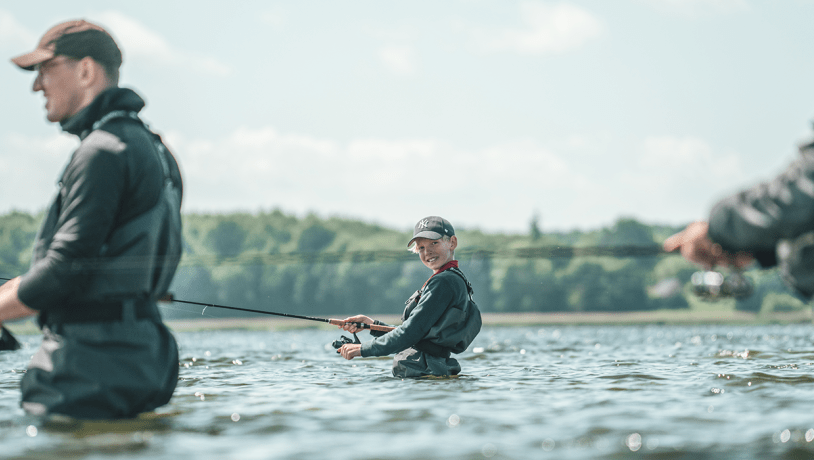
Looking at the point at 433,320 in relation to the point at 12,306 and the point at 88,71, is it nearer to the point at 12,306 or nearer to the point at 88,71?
the point at 88,71

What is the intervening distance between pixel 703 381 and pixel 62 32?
6264 mm

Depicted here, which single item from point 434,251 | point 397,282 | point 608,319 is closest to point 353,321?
point 434,251

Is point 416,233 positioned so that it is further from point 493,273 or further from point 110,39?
point 493,273

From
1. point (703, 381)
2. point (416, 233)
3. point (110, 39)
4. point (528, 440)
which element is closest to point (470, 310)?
point (416, 233)

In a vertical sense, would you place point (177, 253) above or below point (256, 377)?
above

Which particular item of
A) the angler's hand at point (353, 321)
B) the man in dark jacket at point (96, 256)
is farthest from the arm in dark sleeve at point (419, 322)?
the man in dark jacket at point (96, 256)

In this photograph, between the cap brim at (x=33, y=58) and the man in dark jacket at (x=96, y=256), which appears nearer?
the man in dark jacket at (x=96, y=256)

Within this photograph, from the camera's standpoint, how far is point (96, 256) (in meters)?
4.43

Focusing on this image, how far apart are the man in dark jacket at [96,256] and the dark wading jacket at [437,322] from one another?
11.0 feet

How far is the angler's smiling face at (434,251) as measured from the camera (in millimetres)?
8336

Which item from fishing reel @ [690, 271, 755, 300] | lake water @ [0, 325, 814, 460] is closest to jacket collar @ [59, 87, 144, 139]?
lake water @ [0, 325, 814, 460]

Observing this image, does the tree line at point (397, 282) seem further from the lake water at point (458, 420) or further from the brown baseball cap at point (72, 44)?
the brown baseball cap at point (72, 44)

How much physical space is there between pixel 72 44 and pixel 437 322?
4.41m

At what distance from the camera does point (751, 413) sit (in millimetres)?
5812
